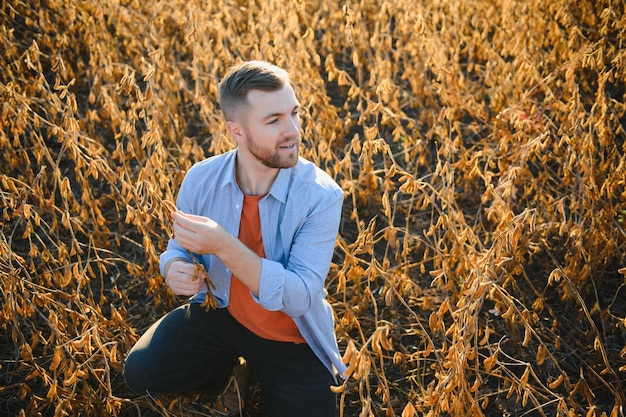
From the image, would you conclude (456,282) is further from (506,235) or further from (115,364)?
(115,364)

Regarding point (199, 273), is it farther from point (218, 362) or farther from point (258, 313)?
point (218, 362)

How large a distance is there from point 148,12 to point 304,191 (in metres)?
2.13

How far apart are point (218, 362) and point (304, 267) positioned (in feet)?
1.59

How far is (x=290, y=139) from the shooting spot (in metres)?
1.83

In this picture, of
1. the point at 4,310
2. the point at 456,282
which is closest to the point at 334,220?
the point at 456,282

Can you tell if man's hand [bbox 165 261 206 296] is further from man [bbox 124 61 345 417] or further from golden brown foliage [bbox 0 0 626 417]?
golden brown foliage [bbox 0 0 626 417]

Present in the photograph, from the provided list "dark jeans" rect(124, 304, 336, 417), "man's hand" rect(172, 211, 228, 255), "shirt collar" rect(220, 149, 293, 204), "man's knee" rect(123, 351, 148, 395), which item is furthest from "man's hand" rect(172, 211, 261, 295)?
"man's knee" rect(123, 351, 148, 395)

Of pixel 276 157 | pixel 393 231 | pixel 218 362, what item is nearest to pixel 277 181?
pixel 276 157

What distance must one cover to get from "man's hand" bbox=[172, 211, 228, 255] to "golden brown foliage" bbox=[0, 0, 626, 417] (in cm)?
10

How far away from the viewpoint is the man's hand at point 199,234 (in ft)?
5.42

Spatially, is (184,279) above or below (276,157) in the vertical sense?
below

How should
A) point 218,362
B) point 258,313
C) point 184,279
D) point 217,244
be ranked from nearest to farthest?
point 217,244 → point 184,279 → point 258,313 → point 218,362

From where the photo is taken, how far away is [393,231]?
6.69ft

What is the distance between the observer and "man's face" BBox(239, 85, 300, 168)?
183 centimetres
